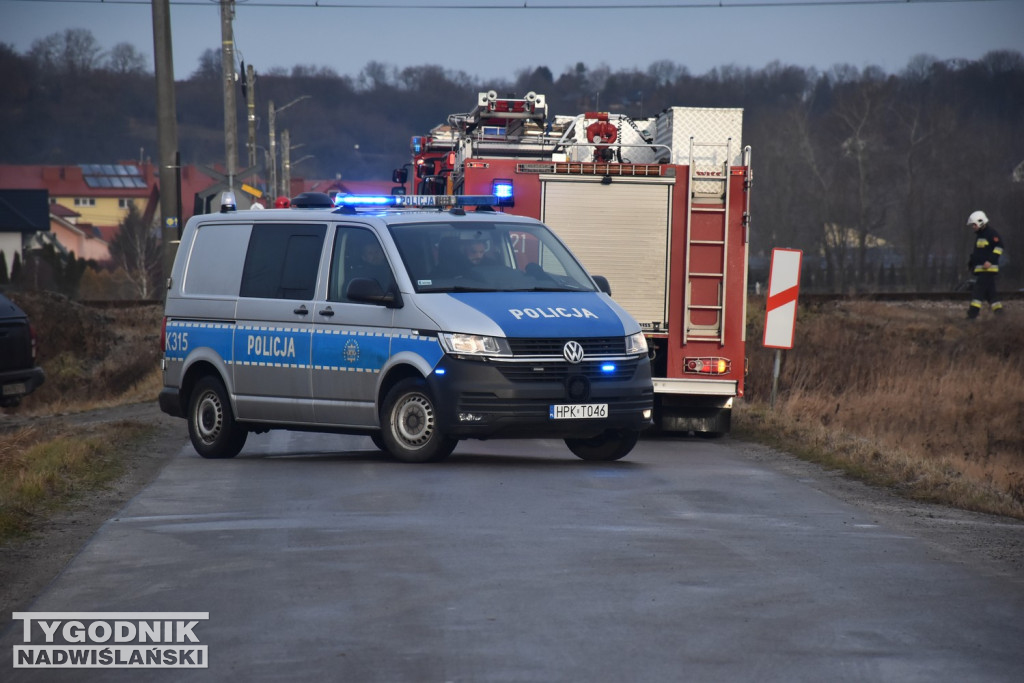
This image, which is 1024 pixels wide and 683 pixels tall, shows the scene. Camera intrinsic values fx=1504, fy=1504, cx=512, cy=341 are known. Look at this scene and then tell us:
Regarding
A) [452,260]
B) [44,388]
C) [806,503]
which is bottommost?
[44,388]

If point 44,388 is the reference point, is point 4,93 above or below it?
above

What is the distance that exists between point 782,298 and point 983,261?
43.9ft

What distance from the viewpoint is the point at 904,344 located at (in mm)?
27359

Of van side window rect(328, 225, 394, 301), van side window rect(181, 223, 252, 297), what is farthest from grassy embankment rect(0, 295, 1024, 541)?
van side window rect(328, 225, 394, 301)

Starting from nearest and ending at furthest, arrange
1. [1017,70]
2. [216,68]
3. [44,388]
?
1. [44,388]
2. [1017,70]
3. [216,68]

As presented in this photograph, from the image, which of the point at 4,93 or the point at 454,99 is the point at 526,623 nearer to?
the point at 454,99

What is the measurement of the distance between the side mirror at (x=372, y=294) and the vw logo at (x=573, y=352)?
52.6 inches

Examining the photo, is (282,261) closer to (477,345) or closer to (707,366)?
(477,345)

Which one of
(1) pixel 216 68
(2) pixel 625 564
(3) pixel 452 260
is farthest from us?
(1) pixel 216 68

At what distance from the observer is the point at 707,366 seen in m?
14.9

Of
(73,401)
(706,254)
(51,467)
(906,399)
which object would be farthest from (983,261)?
(51,467)

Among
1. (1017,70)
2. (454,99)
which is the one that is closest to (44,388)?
(1017,70)

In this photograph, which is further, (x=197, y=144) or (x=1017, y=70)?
(x=197, y=144)

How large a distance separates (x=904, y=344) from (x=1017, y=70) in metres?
63.3
